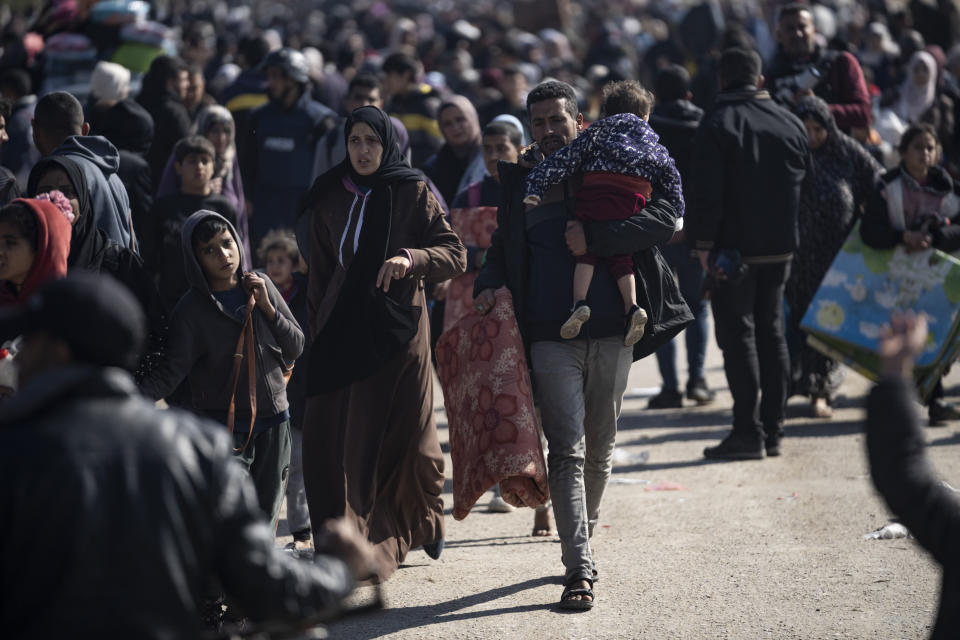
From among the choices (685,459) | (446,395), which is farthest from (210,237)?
(685,459)

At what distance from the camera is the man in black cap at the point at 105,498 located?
244 centimetres

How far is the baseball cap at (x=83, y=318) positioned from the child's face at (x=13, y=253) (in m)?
2.22

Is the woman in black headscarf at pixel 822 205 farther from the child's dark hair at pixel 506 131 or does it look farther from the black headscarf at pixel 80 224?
the black headscarf at pixel 80 224

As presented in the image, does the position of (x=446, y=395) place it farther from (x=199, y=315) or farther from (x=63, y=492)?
(x=63, y=492)

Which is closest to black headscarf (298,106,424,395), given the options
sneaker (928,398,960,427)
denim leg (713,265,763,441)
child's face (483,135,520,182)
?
child's face (483,135,520,182)

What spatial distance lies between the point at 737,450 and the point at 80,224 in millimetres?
4259

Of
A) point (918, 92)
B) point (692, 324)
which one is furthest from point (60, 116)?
point (918, 92)

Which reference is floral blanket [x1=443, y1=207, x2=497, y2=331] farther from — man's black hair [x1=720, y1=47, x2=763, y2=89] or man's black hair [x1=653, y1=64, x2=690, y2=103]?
man's black hair [x1=653, y1=64, x2=690, y2=103]

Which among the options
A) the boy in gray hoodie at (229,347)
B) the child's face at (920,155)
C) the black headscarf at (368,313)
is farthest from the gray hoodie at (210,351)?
the child's face at (920,155)

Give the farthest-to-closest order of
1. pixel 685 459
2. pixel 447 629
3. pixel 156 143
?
pixel 156 143 → pixel 685 459 → pixel 447 629

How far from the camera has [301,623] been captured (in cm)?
275

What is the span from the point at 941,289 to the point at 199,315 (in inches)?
196

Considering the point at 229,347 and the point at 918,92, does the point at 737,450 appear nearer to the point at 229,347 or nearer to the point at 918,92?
the point at 229,347

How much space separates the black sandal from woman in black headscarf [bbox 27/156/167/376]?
6.10 feet
